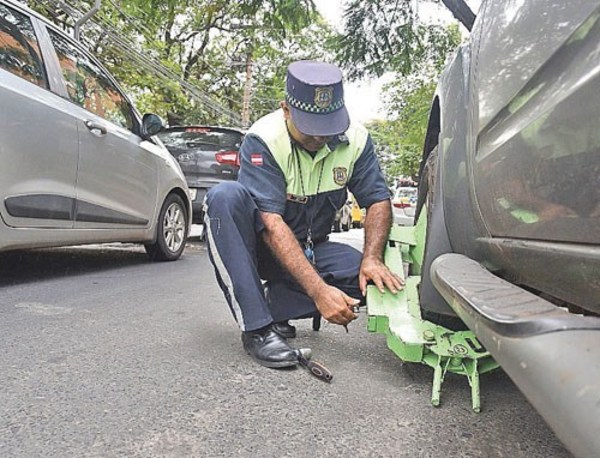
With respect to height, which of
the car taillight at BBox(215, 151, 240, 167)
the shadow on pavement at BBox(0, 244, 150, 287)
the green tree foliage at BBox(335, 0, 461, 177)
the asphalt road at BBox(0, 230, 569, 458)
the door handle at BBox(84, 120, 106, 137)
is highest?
the green tree foliage at BBox(335, 0, 461, 177)

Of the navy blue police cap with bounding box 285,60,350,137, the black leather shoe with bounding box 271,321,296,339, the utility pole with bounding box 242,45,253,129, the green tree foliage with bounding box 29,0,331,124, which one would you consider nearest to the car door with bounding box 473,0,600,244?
the navy blue police cap with bounding box 285,60,350,137

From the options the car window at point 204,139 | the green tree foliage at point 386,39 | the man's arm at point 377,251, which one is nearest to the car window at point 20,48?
the man's arm at point 377,251

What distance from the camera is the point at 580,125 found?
0.71 meters

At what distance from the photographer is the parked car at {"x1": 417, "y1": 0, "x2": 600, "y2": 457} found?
508 mm

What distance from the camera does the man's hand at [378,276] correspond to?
1662mm

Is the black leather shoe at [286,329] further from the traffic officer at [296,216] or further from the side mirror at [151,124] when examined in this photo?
the side mirror at [151,124]

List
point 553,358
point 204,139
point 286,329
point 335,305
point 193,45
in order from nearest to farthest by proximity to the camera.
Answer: point 553,358, point 335,305, point 286,329, point 204,139, point 193,45

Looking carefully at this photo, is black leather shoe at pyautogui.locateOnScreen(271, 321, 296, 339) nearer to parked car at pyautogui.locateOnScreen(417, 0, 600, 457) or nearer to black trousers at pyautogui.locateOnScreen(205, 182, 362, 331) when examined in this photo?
black trousers at pyautogui.locateOnScreen(205, 182, 362, 331)

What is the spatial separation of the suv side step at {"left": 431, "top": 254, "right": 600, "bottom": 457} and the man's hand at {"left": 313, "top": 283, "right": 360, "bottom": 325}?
88cm

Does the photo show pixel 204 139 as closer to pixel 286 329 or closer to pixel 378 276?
pixel 286 329

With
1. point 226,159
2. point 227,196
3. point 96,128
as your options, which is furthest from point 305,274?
point 226,159

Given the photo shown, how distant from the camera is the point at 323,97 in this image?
5.69ft

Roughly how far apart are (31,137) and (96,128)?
0.54 meters

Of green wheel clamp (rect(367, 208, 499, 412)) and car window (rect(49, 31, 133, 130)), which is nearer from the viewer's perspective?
green wheel clamp (rect(367, 208, 499, 412))
